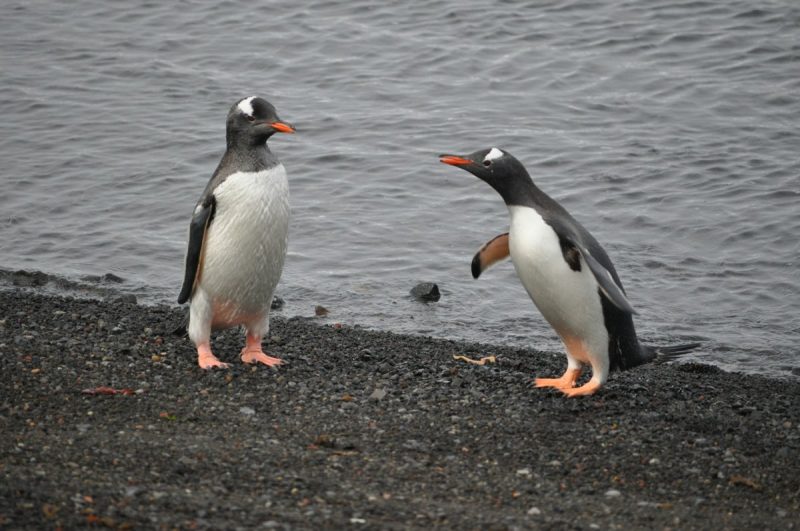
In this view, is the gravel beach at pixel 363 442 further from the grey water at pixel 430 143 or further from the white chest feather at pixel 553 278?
the grey water at pixel 430 143

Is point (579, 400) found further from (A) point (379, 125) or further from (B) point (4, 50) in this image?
(B) point (4, 50)

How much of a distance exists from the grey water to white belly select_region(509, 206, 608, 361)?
2.41 meters

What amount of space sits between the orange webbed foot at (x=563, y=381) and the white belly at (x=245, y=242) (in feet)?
5.74

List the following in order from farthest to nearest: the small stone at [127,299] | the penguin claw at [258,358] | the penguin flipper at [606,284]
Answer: the small stone at [127,299]
the penguin claw at [258,358]
the penguin flipper at [606,284]

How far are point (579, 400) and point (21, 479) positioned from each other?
10.4ft

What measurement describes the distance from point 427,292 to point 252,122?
3.57m

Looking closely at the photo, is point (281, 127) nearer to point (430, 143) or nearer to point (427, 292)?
point (427, 292)

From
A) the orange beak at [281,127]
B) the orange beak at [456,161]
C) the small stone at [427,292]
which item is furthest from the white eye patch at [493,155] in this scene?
the small stone at [427,292]

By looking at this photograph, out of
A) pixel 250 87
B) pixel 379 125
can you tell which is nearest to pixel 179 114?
pixel 250 87

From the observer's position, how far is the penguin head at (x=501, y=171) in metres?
6.77

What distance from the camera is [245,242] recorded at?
6.92 metres

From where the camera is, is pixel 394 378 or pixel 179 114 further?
pixel 179 114

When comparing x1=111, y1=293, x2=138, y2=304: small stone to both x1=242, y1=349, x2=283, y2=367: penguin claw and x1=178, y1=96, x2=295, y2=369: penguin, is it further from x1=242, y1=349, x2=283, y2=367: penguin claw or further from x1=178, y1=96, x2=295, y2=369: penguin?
x1=242, y1=349, x2=283, y2=367: penguin claw

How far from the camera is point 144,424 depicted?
5.79 meters
